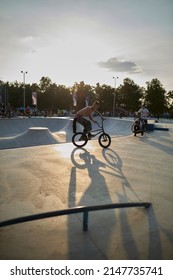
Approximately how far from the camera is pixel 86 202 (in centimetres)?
387

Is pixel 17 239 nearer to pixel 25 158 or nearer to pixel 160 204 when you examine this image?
pixel 160 204

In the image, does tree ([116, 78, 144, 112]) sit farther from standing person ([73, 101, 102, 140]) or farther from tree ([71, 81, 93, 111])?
standing person ([73, 101, 102, 140])

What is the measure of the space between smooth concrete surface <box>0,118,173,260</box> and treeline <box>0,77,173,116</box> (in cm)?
7574

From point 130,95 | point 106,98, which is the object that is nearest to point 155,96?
point 130,95

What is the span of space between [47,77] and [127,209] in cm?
10542

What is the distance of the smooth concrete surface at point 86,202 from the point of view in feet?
8.40

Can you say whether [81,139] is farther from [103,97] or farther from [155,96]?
[103,97]

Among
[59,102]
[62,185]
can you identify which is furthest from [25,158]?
[59,102]

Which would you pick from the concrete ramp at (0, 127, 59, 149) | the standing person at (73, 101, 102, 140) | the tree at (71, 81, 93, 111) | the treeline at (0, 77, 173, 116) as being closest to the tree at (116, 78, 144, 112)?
the treeline at (0, 77, 173, 116)

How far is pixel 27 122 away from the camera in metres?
31.2

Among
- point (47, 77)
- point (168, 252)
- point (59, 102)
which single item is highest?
point (47, 77)

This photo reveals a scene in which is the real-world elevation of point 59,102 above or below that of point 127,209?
above
